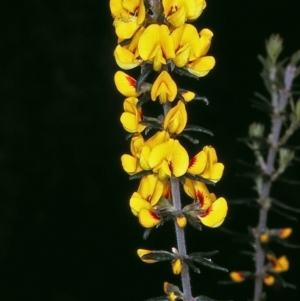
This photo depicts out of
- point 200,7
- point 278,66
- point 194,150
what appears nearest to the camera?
point 200,7

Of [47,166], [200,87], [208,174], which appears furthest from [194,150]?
[208,174]

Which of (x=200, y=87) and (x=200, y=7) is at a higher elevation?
(x=200, y=87)

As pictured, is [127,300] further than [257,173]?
Yes

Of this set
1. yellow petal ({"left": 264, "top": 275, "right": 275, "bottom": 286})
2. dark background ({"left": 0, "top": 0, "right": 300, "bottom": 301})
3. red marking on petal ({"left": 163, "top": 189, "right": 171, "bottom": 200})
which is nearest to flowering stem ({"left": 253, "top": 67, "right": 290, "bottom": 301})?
yellow petal ({"left": 264, "top": 275, "right": 275, "bottom": 286})

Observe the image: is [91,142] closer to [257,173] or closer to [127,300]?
[127,300]

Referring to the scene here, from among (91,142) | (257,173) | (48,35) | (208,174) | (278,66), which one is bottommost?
(208,174)

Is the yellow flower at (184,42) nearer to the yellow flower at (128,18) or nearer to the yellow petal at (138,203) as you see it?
the yellow flower at (128,18)

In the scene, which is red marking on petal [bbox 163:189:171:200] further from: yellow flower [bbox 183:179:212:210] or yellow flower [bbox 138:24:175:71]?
yellow flower [bbox 138:24:175:71]
